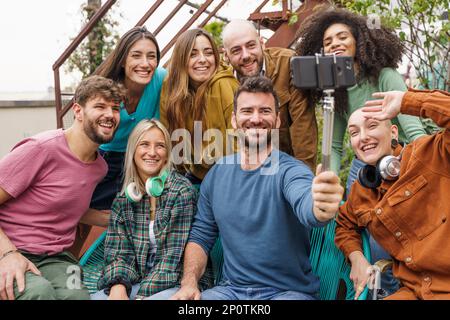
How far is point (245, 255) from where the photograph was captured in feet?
7.55

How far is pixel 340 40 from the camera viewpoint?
293 centimetres

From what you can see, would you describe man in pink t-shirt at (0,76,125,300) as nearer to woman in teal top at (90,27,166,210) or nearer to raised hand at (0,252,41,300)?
raised hand at (0,252,41,300)

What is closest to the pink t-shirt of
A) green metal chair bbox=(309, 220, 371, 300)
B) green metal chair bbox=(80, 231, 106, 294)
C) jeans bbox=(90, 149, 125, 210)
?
green metal chair bbox=(80, 231, 106, 294)

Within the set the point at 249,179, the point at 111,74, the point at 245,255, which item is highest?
the point at 111,74

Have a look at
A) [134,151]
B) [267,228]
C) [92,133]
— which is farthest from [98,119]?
[267,228]

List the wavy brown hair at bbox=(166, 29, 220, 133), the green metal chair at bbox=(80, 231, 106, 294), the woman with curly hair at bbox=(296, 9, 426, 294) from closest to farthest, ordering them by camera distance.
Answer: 1. the green metal chair at bbox=(80, 231, 106, 294)
2. the woman with curly hair at bbox=(296, 9, 426, 294)
3. the wavy brown hair at bbox=(166, 29, 220, 133)

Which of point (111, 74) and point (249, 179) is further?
point (111, 74)

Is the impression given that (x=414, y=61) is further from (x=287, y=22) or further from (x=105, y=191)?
(x=105, y=191)

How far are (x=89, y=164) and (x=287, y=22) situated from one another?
264 centimetres

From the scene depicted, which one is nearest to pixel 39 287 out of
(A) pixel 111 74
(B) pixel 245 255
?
(B) pixel 245 255

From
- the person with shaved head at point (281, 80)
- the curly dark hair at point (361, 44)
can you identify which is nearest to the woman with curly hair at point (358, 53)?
the curly dark hair at point (361, 44)

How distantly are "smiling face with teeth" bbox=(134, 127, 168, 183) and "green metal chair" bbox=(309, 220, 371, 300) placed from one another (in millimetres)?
863

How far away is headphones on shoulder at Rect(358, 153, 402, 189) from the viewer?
6.98ft

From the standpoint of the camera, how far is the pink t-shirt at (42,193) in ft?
8.21
